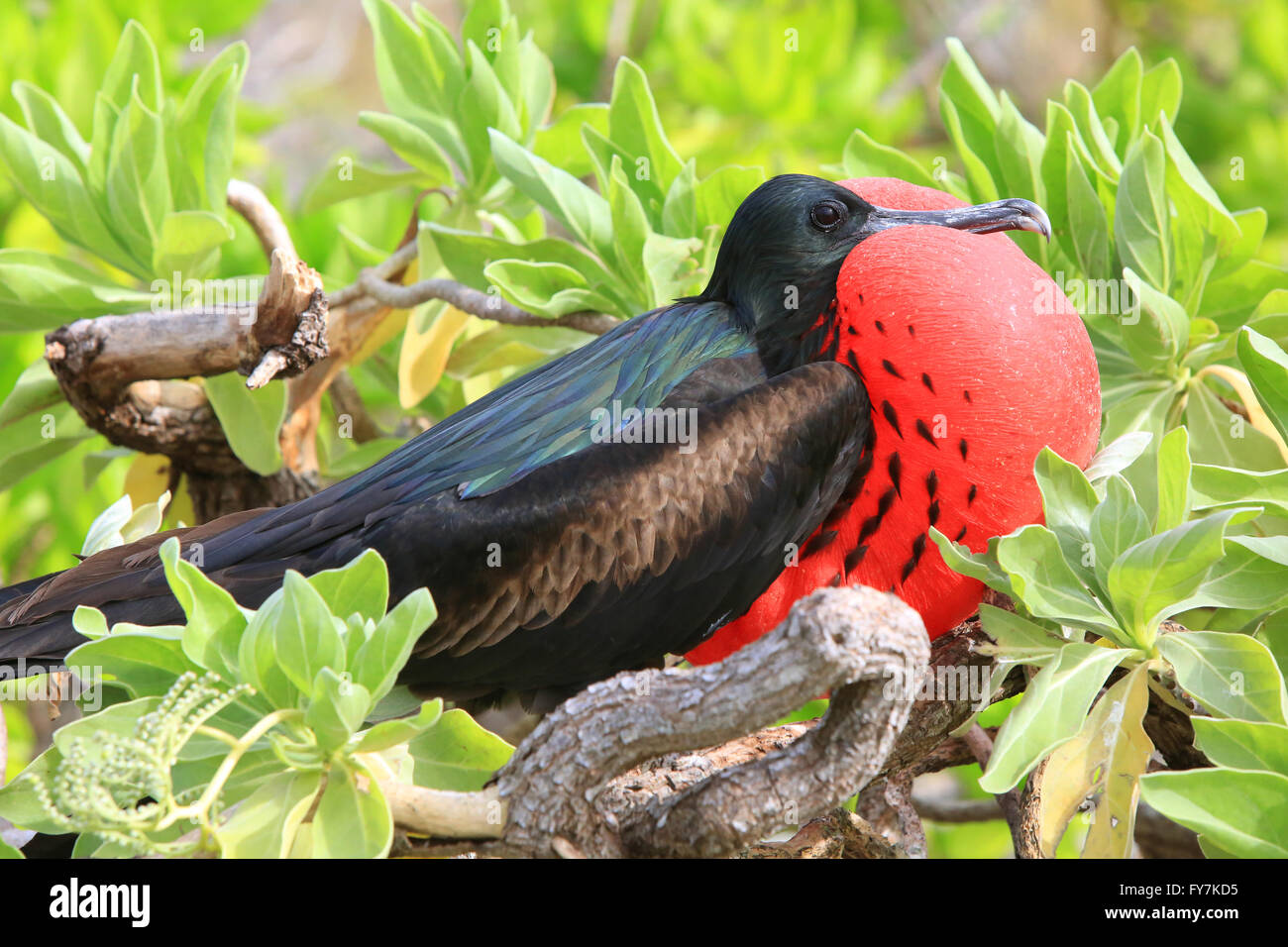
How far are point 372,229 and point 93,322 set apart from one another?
36.3 inches

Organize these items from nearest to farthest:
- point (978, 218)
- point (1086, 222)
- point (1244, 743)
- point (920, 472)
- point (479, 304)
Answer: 1. point (1244, 743)
2. point (920, 472)
3. point (978, 218)
4. point (1086, 222)
5. point (479, 304)

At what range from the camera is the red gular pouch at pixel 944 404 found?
1196 mm

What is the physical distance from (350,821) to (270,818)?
0.20 ft

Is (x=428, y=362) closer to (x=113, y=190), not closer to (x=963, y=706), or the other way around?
(x=113, y=190)

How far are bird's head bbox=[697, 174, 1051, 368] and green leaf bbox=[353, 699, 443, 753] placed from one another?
54cm

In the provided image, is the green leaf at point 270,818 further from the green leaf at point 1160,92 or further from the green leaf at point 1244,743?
the green leaf at point 1160,92

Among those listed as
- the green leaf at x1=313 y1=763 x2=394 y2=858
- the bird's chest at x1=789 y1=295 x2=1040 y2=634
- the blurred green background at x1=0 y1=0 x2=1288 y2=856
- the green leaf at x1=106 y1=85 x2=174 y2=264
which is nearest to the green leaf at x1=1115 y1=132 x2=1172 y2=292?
the bird's chest at x1=789 y1=295 x2=1040 y2=634

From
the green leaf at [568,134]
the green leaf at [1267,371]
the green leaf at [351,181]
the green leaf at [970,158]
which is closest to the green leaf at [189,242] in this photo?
the green leaf at [351,181]

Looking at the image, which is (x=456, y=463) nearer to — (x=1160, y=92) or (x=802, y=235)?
(x=802, y=235)

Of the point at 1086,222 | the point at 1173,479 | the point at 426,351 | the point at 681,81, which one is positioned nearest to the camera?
the point at 1173,479

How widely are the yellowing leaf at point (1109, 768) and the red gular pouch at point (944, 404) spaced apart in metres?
0.19

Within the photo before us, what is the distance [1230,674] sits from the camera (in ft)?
3.52

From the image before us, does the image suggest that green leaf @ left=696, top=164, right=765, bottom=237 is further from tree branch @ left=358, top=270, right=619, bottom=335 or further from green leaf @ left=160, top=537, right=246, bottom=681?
green leaf @ left=160, top=537, right=246, bottom=681

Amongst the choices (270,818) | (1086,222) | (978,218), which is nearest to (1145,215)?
(1086,222)
